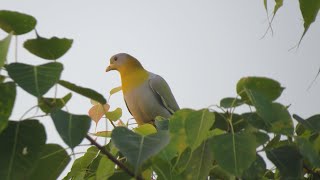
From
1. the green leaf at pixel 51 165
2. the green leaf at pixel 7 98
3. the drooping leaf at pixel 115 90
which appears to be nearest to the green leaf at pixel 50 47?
the green leaf at pixel 7 98

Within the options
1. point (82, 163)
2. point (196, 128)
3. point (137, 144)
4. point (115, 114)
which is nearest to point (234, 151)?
point (196, 128)

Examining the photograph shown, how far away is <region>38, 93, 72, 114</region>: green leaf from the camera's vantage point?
1009mm

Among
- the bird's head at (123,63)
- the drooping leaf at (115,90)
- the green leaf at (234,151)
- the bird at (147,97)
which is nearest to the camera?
the green leaf at (234,151)

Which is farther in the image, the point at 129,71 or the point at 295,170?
the point at 129,71

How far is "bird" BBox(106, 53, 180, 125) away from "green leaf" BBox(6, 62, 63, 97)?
3057mm

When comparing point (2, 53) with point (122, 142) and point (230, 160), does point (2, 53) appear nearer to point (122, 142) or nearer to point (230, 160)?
point (122, 142)

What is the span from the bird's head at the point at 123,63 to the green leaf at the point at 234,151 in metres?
3.46

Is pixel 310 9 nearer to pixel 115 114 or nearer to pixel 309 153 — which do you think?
pixel 309 153

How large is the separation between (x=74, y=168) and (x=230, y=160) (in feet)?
2.55

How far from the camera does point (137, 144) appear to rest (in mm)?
907

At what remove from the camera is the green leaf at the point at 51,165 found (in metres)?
1.22

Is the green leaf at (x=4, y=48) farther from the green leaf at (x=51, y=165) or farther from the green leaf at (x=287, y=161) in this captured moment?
the green leaf at (x=287, y=161)

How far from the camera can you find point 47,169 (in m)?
1.24

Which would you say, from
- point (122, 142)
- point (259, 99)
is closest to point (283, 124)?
point (259, 99)
